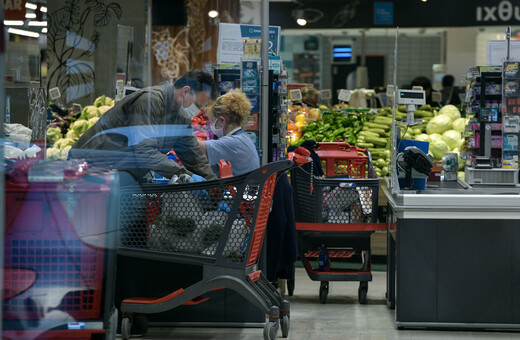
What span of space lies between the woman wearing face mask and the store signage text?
7807 millimetres

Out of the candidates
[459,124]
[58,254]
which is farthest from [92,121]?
[459,124]

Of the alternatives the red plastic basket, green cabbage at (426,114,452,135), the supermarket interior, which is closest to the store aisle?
the supermarket interior

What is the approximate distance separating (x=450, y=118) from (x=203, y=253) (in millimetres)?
4990

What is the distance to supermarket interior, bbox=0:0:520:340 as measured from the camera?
346cm

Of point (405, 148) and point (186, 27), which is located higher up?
point (186, 27)

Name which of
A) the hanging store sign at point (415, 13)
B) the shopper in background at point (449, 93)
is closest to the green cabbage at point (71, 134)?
the shopper in background at point (449, 93)

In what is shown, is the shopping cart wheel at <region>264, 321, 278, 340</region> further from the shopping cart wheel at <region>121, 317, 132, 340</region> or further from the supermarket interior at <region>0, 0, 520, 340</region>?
the shopping cart wheel at <region>121, 317, 132, 340</region>

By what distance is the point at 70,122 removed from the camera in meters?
5.45

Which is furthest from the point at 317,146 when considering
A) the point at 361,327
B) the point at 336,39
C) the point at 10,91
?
the point at 336,39

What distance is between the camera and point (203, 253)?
467cm

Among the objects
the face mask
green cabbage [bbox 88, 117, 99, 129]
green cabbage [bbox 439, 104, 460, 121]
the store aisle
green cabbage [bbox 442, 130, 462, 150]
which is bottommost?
the store aisle

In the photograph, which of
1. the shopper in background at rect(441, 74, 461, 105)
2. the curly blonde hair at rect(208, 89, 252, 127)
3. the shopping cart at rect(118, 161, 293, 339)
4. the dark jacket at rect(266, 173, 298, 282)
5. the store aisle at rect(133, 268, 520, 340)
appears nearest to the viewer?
the shopping cart at rect(118, 161, 293, 339)

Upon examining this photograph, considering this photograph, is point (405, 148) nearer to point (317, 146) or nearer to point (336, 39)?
point (317, 146)

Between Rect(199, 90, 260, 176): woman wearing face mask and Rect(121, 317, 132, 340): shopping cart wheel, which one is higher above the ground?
Rect(199, 90, 260, 176): woman wearing face mask
